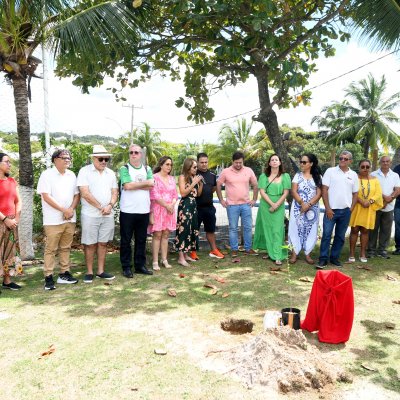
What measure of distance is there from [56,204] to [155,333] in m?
2.29

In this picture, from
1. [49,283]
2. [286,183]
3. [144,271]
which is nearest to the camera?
[49,283]

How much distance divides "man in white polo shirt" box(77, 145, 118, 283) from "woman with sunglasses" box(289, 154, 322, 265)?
295 cm

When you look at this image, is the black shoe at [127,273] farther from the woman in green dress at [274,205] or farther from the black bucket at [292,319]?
the black bucket at [292,319]

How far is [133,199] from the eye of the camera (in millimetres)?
5664

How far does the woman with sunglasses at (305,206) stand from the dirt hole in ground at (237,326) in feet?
8.86

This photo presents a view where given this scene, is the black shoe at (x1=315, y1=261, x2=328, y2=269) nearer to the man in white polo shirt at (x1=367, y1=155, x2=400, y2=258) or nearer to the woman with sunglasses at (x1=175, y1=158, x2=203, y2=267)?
the man in white polo shirt at (x1=367, y1=155, x2=400, y2=258)

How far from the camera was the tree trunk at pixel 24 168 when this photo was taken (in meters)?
6.77

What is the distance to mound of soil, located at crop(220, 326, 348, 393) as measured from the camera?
2.97 meters

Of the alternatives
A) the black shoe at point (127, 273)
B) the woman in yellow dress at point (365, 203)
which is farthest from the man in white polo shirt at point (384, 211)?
the black shoe at point (127, 273)

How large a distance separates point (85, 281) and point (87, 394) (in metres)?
2.76

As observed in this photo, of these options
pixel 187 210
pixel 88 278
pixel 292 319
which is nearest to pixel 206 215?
pixel 187 210

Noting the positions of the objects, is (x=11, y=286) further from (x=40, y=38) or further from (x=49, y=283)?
(x=40, y=38)

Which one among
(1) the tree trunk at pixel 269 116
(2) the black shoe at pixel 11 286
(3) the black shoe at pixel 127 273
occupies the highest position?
(1) the tree trunk at pixel 269 116

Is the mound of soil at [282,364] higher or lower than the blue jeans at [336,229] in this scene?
lower
